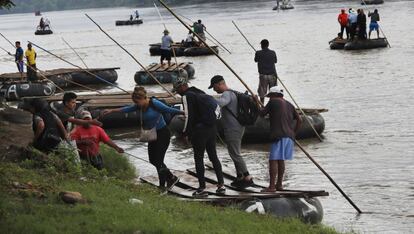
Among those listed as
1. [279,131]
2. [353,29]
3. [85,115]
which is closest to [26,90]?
[85,115]

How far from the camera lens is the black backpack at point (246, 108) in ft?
39.1

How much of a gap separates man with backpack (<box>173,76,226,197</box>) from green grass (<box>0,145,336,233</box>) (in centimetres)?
73

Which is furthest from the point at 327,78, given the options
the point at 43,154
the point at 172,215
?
the point at 172,215

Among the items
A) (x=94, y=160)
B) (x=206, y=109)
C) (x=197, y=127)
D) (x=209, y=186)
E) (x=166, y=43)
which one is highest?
(x=206, y=109)

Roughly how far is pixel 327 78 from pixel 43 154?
20.2 metres

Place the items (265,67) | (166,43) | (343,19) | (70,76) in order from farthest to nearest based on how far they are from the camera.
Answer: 1. (343,19)
2. (166,43)
3. (70,76)
4. (265,67)

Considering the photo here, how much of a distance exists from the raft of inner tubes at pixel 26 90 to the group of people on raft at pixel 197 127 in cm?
1358

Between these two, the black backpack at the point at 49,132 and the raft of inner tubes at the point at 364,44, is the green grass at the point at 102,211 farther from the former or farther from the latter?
the raft of inner tubes at the point at 364,44

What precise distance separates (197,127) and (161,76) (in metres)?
18.3

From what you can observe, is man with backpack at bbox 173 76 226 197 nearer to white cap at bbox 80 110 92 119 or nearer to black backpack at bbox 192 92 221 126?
black backpack at bbox 192 92 221 126

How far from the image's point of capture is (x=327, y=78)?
1232 inches

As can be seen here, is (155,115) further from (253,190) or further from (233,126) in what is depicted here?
(253,190)

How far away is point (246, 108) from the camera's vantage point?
39.2 ft

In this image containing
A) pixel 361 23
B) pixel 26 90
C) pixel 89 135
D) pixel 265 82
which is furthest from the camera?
pixel 361 23
